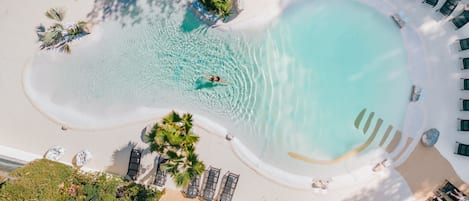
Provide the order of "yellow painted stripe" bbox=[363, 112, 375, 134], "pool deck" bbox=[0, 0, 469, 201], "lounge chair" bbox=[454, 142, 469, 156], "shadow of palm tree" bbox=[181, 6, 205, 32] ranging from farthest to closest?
"shadow of palm tree" bbox=[181, 6, 205, 32] → "yellow painted stripe" bbox=[363, 112, 375, 134] → "pool deck" bbox=[0, 0, 469, 201] → "lounge chair" bbox=[454, 142, 469, 156]

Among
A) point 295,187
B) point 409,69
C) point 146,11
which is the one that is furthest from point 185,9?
point 409,69

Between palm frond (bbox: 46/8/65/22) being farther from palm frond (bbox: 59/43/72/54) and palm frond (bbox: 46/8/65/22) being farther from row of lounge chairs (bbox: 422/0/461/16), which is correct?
row of lounge chairs (bbox: 422/0/461/16)

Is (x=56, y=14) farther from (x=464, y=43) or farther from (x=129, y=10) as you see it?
(x=464, y=43)

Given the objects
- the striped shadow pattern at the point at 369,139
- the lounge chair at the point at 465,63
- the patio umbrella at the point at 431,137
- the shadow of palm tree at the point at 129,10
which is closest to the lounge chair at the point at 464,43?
the lounge chair at the point at 465,63

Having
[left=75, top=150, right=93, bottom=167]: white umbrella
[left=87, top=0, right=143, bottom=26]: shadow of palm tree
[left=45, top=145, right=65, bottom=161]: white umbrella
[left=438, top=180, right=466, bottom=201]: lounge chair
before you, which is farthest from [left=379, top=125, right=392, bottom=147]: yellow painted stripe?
[left=45, top=145, right=65, bottom=161]: white umbrella

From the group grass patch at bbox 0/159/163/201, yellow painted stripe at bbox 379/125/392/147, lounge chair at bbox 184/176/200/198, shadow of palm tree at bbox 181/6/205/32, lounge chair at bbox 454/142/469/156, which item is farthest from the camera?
shadow of palm tree at bbox 181/6/205/32

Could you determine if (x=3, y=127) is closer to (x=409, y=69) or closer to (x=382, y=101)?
(x=382, y=101)

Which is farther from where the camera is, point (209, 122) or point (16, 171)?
point (209, 122)
